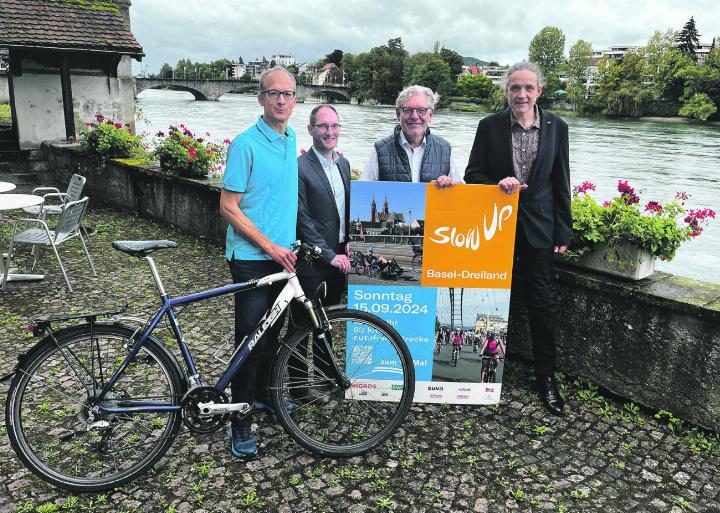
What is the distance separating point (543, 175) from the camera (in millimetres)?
3295

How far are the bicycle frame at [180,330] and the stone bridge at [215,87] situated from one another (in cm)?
5399

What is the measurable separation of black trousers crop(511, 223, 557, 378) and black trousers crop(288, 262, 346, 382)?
1.07 meters

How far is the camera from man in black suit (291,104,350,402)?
296cm

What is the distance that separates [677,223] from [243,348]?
2.59 m

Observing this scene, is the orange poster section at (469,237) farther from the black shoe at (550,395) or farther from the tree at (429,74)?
the tree at (429,74)

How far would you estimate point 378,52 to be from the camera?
8756 cm

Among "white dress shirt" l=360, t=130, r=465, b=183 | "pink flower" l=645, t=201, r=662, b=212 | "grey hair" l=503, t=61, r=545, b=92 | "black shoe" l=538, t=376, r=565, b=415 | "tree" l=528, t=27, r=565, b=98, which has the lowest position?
"black shoe" l=538, t=376, r=565, b=415

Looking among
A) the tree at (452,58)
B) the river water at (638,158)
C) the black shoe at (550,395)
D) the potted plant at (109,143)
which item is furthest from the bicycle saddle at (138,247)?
the tree at (452,58)

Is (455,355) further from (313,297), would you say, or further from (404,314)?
(313,297)

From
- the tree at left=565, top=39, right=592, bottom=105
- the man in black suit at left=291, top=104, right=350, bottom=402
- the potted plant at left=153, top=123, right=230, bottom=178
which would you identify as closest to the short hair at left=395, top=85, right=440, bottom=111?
the man in black suit at left=291, top=104, right=350, bottom=402

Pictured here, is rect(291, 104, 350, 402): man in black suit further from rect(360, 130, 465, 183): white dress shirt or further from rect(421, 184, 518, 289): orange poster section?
rect(421, 184, 518, 289): orange poster section

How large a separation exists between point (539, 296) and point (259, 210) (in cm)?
173

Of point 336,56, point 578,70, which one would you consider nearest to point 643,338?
point 578,70

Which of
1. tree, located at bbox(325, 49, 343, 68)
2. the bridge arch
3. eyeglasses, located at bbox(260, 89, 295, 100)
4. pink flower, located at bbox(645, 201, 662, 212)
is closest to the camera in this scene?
eyeglasses, located at bbox(260, 89, 295, 100)
